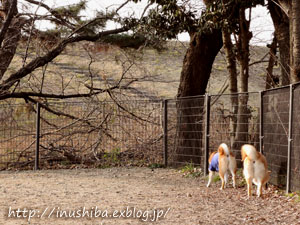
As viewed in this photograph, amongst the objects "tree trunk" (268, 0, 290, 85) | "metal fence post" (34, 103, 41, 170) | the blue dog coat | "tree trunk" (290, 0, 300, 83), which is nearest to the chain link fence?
"metal fence post" (34, 103, 41, 170)

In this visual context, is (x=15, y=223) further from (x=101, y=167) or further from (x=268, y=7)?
(x=268, y=7)

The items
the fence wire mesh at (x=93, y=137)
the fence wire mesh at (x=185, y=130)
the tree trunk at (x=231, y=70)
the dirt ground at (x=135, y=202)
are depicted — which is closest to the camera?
the dirt ground at (x=135, y=202)

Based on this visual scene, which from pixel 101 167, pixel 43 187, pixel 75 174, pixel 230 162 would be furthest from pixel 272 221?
pixel 101 167

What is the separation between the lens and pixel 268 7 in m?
9.87

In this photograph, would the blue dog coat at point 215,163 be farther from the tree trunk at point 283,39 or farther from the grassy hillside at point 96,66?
the grassy hillside at point 96,66

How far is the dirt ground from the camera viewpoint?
534cm

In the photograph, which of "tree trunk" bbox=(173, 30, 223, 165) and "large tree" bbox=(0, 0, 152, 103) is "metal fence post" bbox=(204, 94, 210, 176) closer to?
"tree trunk" bbox=(173, 30, 223, 165)

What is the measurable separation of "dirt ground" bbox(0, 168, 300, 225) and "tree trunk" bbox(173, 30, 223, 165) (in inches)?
54.5

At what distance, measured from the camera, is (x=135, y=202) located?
6.41 meters

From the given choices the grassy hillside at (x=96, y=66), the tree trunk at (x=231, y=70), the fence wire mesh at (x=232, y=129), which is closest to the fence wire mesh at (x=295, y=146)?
the fence wire mesh at (x=232, y=129)

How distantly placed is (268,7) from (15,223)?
24.0ft

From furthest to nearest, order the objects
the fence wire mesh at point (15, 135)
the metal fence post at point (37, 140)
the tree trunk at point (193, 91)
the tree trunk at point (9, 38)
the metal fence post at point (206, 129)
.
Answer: the tree trunk at point (9, 38), the fence wire mesh at point (15, 135), the metal fence post at point (37, 140), the tree trunk at point (193, 91), the metal fence post at point (206, 129)

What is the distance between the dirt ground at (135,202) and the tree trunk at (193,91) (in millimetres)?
1383

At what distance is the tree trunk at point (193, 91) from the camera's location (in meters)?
10.3
